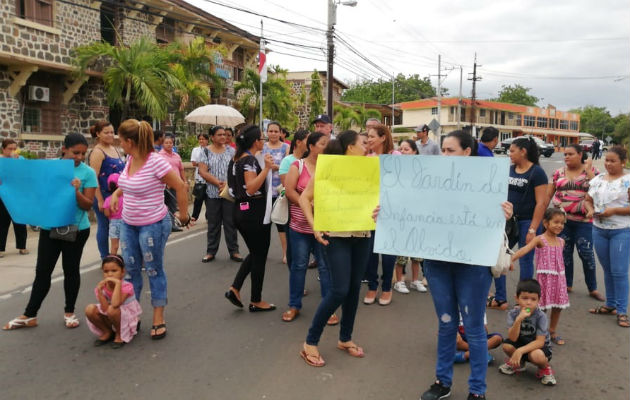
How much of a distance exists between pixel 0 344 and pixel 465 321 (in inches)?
151

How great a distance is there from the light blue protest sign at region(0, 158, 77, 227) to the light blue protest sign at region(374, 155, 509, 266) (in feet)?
9.02

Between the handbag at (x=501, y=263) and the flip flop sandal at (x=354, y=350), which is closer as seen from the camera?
the handbag at (x=501, y=263)

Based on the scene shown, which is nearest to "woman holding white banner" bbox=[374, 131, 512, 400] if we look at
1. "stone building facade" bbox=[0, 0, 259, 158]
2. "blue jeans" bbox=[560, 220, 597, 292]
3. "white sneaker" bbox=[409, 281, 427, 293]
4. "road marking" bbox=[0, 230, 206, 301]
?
"white sneaker" bbox=[409, 281, 427, 293]

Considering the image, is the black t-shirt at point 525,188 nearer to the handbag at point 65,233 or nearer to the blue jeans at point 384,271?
the blue jeans at point 384,271

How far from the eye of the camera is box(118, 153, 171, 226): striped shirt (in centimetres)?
417

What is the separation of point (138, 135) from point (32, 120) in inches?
513

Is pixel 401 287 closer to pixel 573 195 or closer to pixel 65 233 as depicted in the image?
pixel 573 195

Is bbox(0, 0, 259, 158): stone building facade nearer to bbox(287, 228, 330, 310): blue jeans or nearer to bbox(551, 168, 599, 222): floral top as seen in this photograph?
bbox(287, 228, 330, 310): blue jeans

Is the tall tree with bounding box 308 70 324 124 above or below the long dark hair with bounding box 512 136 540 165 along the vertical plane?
above

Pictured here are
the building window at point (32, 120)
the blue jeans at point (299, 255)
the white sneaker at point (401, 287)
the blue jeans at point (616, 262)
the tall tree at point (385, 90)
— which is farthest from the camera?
the tall tree at point (385, 90)

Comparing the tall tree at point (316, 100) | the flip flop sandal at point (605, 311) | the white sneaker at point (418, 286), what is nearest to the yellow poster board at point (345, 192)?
the white sneaker at point (418, 286)

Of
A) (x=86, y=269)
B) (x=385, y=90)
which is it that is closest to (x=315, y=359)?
(x=86, y=269)

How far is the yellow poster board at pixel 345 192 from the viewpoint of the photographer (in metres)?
3.69

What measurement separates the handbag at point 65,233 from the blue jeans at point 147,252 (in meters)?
0.48
